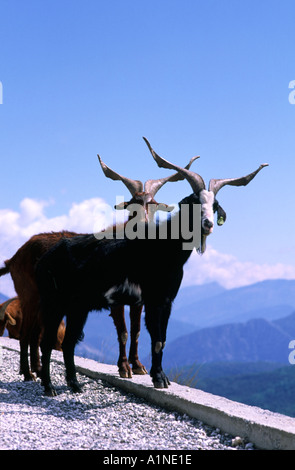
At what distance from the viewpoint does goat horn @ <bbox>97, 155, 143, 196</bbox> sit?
9219mm

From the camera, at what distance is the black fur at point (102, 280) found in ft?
24.0

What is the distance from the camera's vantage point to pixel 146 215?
850 cm

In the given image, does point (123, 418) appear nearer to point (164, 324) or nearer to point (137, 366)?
point (164, 324)

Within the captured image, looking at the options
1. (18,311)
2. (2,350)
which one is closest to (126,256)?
(2,350)

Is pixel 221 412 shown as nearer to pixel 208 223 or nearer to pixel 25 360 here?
pixel 208 223

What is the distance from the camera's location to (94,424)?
6.61 metres

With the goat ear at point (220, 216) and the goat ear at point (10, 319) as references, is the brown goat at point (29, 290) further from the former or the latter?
the goat ear at point (10, 319)

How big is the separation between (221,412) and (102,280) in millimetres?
2142

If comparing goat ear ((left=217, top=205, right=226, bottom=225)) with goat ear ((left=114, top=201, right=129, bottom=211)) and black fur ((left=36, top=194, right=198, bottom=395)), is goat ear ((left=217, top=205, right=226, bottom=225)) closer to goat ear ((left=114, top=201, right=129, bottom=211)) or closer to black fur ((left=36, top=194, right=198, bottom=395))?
black fur ((left=36, top=194, right=198, bottom=395))

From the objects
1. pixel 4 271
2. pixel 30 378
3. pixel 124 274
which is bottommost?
pixel 30 378

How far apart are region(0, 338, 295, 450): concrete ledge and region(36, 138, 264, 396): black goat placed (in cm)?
28

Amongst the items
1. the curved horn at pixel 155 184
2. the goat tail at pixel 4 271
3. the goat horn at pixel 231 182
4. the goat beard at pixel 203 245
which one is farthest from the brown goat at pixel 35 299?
the goat beard at pixel 203 245

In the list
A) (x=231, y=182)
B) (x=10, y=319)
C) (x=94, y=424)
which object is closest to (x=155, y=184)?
(x=231, y=182)

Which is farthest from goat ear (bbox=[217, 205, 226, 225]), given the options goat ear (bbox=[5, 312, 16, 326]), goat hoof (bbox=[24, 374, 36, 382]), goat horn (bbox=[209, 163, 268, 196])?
goat ear (bbox=[5, 312, 16, 326])
